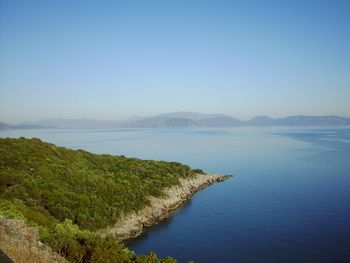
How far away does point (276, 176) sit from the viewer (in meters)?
82.3

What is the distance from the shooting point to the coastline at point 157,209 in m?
43.8

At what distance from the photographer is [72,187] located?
48.5m

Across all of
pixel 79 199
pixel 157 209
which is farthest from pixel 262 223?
pixel 79 199

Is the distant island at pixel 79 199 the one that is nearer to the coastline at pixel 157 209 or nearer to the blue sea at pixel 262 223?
the coastline at pixel 157 209

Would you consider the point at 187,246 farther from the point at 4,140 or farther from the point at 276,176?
the point at 276,176

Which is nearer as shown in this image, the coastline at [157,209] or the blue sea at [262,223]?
the blue sea at [262,223]

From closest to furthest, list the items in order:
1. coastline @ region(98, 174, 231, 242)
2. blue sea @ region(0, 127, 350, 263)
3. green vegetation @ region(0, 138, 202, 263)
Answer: green vegetation @ region(0, 138, 202, 263)
blue sea @ region(0, 127, 350, 263)
coastline @ region(98, 174, 231, 242)

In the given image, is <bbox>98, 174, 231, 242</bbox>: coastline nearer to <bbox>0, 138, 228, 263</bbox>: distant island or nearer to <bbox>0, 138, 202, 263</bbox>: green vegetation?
<bbox>0, 138, 228, 263</bbox>: distant island

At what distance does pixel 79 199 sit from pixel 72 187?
13.5 ft

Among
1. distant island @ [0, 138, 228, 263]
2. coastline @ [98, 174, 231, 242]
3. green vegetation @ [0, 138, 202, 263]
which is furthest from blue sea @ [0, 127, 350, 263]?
green vegetation @ [0, 138, 202, 263]

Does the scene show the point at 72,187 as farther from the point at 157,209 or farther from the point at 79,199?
the point at 157,209

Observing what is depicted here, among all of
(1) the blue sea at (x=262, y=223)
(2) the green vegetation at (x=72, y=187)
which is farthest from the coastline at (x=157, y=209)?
(1) the blue sea at (x=262, y=223)

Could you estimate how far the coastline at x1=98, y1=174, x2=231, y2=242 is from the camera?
43.8 m

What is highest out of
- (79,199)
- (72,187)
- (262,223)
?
(72,187)
